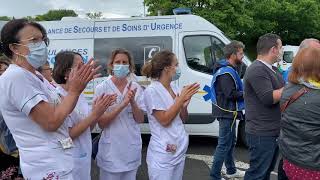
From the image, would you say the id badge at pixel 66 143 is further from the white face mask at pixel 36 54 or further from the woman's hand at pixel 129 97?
the woman's hand at pixel 129 97

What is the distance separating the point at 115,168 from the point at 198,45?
460 cm

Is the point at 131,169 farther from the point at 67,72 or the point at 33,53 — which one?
the point at 33,53

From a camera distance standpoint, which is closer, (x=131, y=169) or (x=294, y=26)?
(x=131, y=169)

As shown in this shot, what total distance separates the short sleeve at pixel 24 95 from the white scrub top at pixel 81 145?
0.90 meters

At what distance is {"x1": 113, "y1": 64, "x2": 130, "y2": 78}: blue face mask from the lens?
13.2 feet

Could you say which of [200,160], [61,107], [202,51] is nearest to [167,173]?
[61,107]

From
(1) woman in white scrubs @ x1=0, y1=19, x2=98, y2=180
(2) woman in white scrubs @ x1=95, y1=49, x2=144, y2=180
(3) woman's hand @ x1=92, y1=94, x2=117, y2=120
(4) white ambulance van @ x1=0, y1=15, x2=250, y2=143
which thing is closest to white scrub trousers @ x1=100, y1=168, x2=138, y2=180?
(2) woman in white scrubs @ x1=95, y1=49, x2=144, y2=180

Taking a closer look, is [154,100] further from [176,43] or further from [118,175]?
[176,43]

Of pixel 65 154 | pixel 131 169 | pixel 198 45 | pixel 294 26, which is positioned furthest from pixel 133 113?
pixel 294 26

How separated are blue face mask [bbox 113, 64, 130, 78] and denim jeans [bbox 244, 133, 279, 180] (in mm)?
1436

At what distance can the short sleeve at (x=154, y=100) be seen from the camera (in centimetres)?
379

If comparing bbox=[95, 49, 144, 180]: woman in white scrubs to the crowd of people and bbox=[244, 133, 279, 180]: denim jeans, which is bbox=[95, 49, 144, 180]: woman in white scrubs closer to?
the crowd of people

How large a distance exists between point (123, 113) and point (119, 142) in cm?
26

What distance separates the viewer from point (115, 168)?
3861mm
